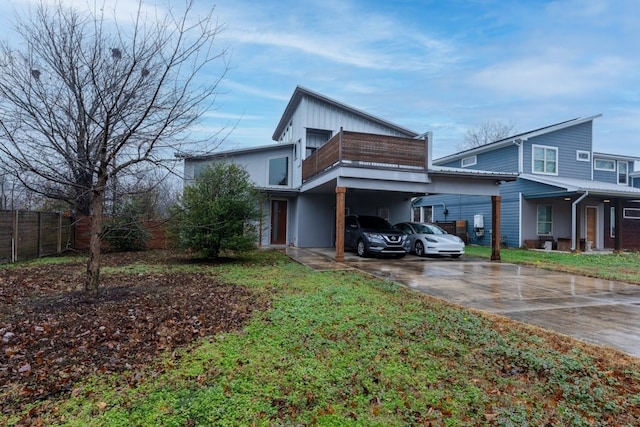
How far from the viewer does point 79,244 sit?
547 inches

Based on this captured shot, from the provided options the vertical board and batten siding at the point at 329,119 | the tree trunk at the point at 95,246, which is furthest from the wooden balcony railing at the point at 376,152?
the tree trunk at the point at 95,246

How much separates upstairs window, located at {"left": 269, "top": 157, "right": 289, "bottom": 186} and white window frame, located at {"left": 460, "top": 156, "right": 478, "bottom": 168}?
11.5 metres

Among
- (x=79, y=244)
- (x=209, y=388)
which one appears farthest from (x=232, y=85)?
(x=79, y=244)

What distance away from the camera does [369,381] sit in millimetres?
3049

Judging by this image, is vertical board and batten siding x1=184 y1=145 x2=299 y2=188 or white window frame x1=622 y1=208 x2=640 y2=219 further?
white window frame x1=622 y1=208 x2=640 y2=219

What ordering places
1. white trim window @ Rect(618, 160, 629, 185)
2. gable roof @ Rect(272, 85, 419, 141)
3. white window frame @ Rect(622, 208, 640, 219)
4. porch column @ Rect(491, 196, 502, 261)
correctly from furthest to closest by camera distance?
white trim window @ Rect(618, 160, 629, 185)
white window frame @ Rect(622, 208, 640, 219)
gable roof @ Rect(272, 85, 419, 141)
porch column @ Rect(491, 196, 502, 261)

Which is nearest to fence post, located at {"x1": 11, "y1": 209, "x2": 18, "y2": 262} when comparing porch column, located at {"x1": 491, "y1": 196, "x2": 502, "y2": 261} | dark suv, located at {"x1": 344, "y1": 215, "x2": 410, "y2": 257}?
dark suv, located at {"x1": 344, "y1": 215, "x2": 410, "y2": 257}

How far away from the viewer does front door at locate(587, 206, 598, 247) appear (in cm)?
1884

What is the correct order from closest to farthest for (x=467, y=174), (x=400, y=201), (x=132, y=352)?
(x=132, y=352)
(x=467, y=174)
(x=400, y=201)

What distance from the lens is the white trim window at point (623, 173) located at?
22462 mm

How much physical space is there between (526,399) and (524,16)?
12.0 m

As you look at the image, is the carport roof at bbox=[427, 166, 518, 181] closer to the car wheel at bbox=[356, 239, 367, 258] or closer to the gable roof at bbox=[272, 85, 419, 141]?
the car wheel at bbox=[356, 239, 367, 258]

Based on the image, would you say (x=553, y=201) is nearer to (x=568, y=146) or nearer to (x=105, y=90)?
(x=568, y=146)

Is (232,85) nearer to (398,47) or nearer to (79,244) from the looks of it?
(398,47)
